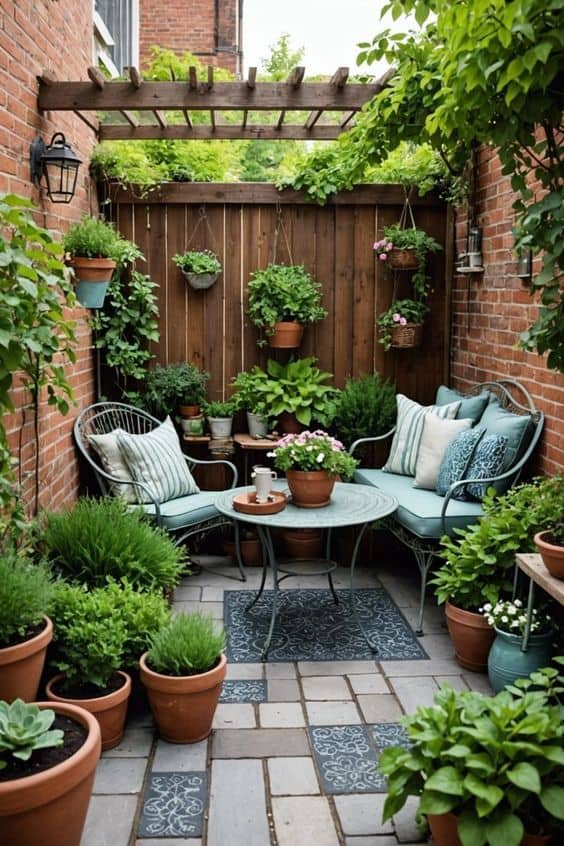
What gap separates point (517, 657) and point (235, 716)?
1.08 meters

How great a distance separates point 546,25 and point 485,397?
2.36 meters

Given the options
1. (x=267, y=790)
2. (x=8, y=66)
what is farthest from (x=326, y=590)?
(x=8, y=66)

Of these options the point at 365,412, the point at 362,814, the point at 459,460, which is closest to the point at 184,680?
the point at 362,814

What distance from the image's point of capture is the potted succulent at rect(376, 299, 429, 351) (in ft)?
16.8

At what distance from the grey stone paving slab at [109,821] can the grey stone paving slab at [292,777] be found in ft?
1.48

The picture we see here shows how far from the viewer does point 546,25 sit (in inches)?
90.5

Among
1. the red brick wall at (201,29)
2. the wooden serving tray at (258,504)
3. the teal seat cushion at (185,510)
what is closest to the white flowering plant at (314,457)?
the wooden serving tray at (258,504)

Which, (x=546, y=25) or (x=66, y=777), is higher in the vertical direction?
(x=546, y=25)

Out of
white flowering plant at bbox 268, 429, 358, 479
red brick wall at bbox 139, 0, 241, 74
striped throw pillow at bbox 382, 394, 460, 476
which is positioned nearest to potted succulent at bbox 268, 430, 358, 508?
white flowering plant at bbox 268, 429, 358, 479

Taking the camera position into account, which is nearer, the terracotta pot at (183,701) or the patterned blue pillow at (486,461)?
the terracotta pot at (183,701)

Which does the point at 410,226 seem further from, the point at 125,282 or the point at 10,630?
the point at 10,630

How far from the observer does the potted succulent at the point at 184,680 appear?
282 centimetres

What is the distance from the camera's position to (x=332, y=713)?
3.17 metres

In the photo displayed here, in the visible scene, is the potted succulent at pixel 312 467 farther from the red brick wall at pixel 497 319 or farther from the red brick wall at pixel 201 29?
the red brick wall at pixel 201 29
